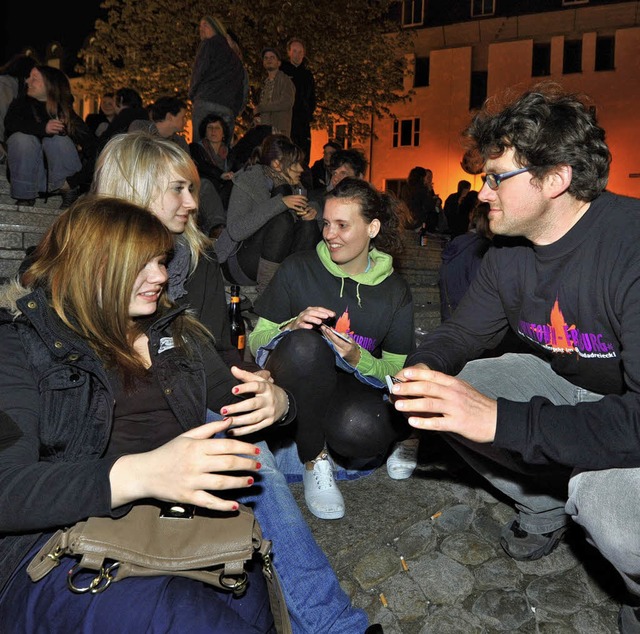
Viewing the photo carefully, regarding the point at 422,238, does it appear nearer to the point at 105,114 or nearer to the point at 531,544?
the point at 105,114

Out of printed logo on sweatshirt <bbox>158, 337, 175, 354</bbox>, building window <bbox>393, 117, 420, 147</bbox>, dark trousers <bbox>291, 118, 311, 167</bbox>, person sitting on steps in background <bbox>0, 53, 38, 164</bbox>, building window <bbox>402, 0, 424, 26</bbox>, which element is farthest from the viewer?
building window <bbox>402, 0, 424, 26</bbox>

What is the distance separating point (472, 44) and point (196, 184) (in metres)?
26.8

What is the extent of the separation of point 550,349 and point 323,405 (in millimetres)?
1141

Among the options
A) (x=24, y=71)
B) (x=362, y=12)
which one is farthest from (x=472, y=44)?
(x=24, y=71)

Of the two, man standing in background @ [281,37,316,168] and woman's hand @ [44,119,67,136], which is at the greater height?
man standing in background @ [281,37,316,168]

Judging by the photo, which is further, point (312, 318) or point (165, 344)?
point (312, 318)

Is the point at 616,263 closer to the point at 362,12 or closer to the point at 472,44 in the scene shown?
the point at 362,12

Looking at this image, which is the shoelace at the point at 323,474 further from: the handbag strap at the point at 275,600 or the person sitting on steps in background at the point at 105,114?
the person sitting on steps in background at the point at 105,114

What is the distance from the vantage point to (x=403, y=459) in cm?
350

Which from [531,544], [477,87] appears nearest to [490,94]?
[477,87]

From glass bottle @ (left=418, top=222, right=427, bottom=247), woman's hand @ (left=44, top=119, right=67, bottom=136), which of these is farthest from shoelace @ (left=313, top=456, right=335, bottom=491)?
glass bottle @ (left=418, top=222, right=427, bottom=247)

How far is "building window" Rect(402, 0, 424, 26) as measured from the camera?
28016mm

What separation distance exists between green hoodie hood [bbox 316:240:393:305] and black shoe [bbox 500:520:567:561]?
161cm

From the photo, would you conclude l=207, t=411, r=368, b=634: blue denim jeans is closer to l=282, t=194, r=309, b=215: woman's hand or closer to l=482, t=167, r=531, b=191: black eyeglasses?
l=482, t=167, r=531, b=191: black eyeglasses
